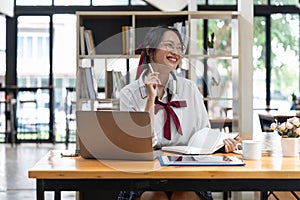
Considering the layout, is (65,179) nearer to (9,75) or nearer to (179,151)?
(179,151)

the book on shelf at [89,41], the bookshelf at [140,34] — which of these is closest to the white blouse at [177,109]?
the bookshelf at [140,34]

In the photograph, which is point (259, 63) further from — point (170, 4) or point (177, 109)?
point (177, 109)

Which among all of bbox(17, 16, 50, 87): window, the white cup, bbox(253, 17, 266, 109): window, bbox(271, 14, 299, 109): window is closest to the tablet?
the white cup

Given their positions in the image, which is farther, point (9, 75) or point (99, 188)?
point (9, 75)

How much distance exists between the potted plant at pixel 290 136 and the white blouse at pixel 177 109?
1.63 feet

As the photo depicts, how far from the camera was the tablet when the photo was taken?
78.5 inches

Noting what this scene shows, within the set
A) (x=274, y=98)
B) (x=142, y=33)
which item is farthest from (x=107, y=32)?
(x=274, y=98)

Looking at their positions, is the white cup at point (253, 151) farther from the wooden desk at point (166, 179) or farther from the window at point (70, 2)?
the window at point (70, 2)

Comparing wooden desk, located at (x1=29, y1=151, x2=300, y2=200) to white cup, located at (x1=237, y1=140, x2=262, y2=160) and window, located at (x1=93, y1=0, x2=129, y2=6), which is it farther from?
window, located at (x1=93, y1=0, x2=129, y2=6)

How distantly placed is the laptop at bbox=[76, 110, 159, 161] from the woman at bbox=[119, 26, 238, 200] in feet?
1.80

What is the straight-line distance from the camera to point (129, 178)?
1.88 m

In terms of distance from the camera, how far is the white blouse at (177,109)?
271 cm

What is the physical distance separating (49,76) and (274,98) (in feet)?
14.9

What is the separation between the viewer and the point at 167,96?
9.24 feet
